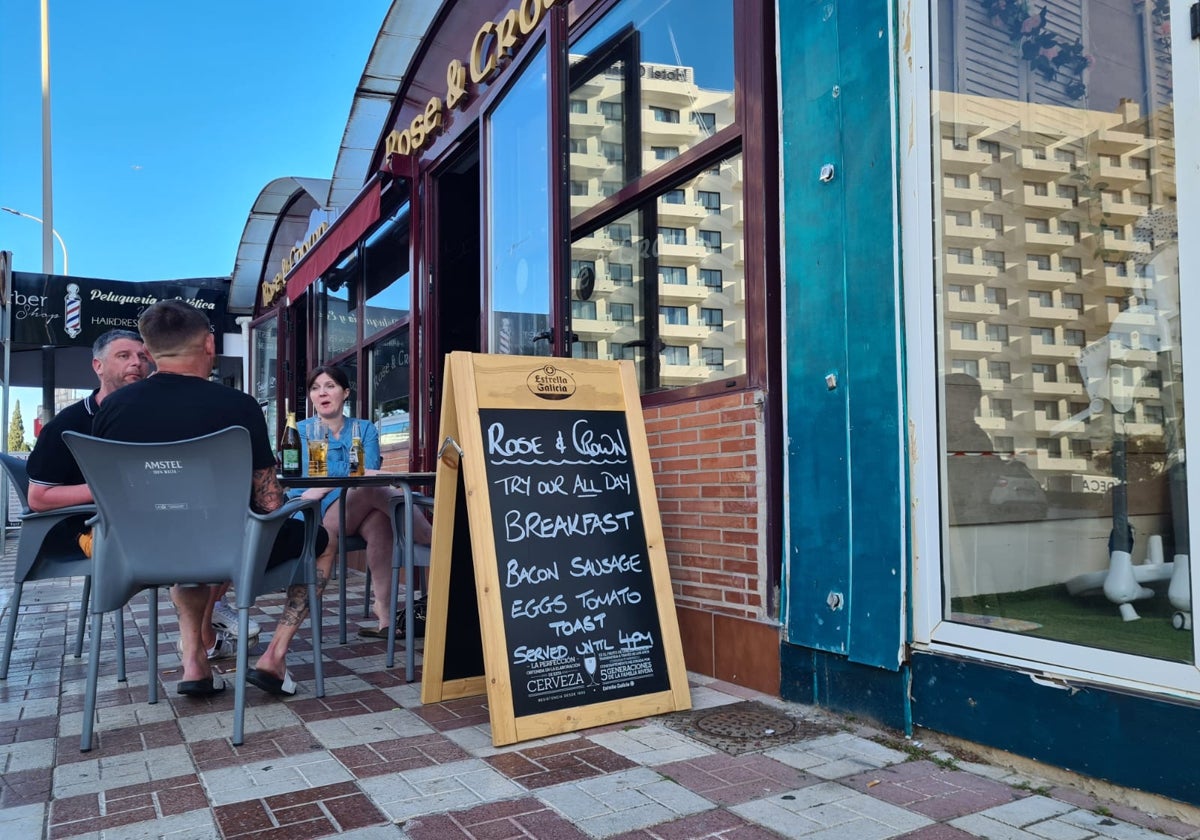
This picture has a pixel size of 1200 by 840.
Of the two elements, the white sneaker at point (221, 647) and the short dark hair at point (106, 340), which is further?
the white sneaker at point (221, 647)

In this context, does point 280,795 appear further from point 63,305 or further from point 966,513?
point 63,305

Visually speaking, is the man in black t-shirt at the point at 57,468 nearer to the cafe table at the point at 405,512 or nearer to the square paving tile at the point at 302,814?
the cafe table at the point at 405,512

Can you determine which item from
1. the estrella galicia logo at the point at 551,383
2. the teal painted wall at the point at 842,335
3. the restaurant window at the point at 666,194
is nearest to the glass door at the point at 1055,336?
the teal painted wall at the point at 842,335

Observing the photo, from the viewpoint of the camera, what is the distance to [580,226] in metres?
4.63

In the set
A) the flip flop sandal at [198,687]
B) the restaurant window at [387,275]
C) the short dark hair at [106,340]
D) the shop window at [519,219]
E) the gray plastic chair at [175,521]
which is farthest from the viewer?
the restaurant window at [387,275]

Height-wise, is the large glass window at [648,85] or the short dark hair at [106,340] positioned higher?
the large glass window at [648,85]

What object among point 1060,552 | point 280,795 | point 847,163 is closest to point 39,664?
point 280,795

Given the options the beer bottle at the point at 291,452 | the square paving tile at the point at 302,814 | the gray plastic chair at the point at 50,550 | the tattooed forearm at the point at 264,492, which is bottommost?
the square paving tile at the point at 302,814

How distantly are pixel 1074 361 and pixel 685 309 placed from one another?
1579mm

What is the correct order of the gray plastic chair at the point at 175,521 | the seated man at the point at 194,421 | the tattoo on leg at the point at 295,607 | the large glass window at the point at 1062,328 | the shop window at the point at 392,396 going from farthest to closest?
1. the shop window at the point at 392,396
2. the tattoo on leg at the point at 295,607
3. the seated man at the point at 194,421
4. the gray plastic chair at the point at 175,521
5. the large glass window at the point at 1062,328

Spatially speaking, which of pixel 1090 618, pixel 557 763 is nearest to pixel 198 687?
pixel 557 763

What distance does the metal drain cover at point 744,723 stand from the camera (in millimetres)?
2760

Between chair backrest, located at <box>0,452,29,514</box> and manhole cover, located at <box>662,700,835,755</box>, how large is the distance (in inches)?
118

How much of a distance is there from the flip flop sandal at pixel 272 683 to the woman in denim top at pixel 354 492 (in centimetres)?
96
